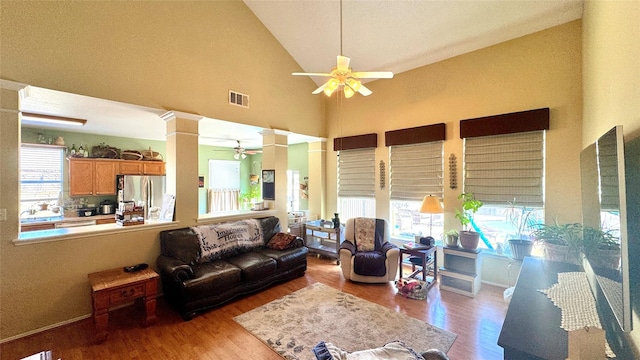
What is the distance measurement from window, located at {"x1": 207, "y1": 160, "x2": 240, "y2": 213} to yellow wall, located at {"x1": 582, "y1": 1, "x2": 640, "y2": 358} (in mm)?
8172

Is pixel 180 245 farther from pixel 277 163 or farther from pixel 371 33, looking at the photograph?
pixel 371 33

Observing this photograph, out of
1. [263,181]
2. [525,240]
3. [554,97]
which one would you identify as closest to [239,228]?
[263,181]

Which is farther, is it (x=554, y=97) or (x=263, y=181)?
(x=263, y=181)

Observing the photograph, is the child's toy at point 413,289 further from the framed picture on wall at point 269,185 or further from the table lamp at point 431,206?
the framed picture on wall at point 269,185

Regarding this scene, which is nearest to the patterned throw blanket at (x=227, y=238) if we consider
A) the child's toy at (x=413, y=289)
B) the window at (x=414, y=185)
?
the child's toy at (x=413, y=289)

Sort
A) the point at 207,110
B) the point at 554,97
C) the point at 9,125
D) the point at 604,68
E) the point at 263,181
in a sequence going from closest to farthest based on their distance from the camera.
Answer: the point at 604,68 < the point at 9,125 < the point at 554,97 < the point at 207,110 < the point at 263,181

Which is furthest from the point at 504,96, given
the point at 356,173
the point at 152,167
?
the point at 152,167

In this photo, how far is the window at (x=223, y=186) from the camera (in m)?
7.79

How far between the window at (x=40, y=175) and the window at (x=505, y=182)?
8063mm

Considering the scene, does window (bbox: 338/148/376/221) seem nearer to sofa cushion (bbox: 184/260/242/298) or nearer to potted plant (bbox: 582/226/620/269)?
sofa cushion (bbox: 184/260/242/298)

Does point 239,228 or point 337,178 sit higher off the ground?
point 337,178

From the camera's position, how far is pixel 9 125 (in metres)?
2.60

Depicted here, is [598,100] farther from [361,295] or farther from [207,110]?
[207,110]

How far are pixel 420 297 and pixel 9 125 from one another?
5281mm
